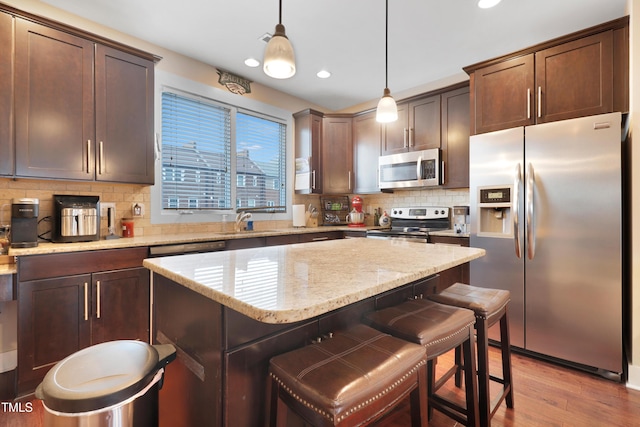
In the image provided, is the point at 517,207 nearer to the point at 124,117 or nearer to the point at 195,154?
the point at 195,154

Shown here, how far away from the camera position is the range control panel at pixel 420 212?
3.68m

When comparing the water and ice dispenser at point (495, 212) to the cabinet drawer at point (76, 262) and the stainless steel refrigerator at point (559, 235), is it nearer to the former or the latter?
the stainless steel refrigerator at point (559, 235)

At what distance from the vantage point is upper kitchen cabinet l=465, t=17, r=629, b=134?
82.0 inches

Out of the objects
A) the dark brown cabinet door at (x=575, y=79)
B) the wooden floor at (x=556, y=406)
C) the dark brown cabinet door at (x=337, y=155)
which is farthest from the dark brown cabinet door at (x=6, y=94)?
the dark brown cabinet door at (x=575, y=79)

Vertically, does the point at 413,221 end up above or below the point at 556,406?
above

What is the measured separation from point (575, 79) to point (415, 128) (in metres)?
1.57

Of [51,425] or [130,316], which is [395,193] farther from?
[51,425]

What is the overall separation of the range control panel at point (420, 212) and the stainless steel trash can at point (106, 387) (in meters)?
3.34

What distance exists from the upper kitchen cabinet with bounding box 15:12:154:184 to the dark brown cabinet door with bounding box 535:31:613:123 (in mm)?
3260

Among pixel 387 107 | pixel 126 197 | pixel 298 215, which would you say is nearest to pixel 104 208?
pixel 126 197

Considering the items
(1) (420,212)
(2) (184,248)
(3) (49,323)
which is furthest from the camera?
(1) (420,212)

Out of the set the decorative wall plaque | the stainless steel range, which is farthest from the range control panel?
the decorative wall plaque

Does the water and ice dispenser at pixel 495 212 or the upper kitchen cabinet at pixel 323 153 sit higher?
the upper kitchen cabinet at pixel 323 153

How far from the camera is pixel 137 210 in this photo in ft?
9.12
